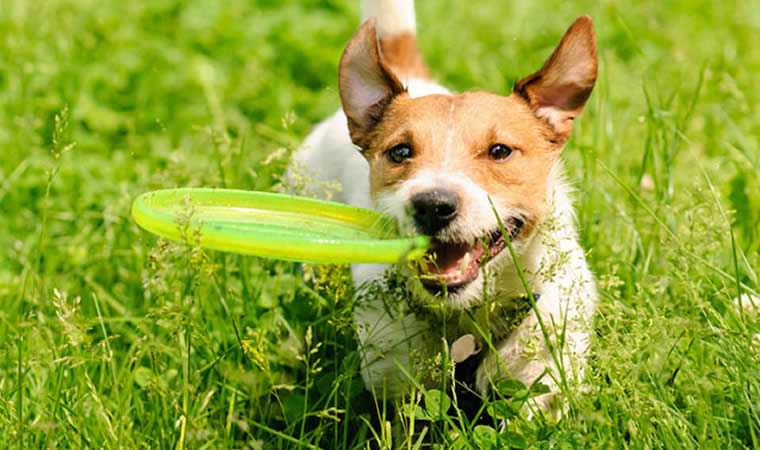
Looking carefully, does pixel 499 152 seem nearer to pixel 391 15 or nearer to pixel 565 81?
pixel 565 81

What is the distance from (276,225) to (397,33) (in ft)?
5.29

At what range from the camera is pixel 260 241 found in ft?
7.59

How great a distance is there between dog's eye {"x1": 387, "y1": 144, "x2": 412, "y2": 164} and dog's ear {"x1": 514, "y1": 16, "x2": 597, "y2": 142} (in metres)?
0.51

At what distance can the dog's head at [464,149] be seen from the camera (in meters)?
2.54

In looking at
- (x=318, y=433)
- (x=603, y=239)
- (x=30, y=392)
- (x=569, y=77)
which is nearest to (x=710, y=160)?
(x=603, y=239)

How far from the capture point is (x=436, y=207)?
2.47 meters

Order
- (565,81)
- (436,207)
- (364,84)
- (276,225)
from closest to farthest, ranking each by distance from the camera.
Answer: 1. (436,207)
2. (276,225)
3. (565,81)
4. (364,84)

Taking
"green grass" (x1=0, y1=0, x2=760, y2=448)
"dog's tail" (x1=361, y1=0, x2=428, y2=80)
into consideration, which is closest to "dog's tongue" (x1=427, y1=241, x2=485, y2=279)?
"green grass" (x1=0, y1=0, x2=760, y2=448)

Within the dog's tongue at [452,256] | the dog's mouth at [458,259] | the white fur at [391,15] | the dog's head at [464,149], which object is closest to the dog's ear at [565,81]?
the dog's head at [464,149]

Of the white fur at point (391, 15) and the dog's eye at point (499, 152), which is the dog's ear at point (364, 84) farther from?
the white fur at point (391, 15)

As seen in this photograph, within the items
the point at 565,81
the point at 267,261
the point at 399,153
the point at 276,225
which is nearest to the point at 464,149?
the point at 399,153

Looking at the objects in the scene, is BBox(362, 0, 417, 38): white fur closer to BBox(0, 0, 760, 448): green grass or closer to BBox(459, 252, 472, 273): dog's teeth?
BBox(0, 0, 760, 448): green grass

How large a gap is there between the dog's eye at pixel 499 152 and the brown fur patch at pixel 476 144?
13mm

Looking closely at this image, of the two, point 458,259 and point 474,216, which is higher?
point 474,216
